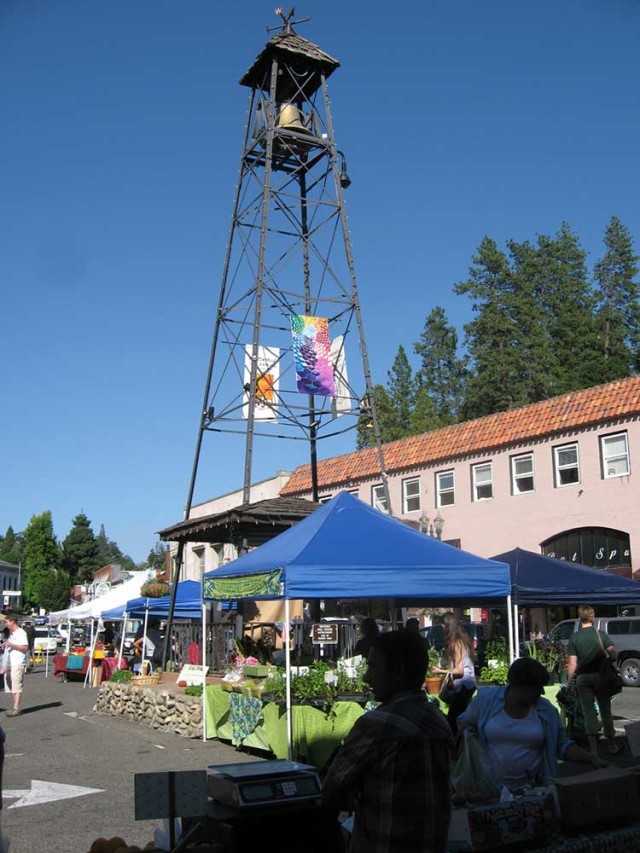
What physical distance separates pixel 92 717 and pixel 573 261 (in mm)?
44521

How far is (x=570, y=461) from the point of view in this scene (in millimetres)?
27406

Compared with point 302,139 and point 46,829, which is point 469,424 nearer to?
point 302,139

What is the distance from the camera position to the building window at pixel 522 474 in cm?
2861

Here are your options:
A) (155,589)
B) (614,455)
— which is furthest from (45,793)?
(614,455)

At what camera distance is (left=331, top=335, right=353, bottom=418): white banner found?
19.7 meters

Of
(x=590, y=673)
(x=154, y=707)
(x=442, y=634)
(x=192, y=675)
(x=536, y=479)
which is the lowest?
(x=154, y=707)

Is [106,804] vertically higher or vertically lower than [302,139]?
lower

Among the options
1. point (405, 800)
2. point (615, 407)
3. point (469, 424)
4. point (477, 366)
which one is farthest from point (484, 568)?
point (477, 366)

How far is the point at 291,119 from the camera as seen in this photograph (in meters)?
20.1

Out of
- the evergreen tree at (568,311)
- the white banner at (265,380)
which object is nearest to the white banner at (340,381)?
the white banner at (265,380)

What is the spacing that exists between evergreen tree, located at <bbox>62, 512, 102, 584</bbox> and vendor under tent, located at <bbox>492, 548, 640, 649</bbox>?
340 feet

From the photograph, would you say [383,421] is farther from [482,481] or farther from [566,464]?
[566,464]

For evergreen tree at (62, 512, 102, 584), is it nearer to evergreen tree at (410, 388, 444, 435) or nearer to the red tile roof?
evergreen tree at (410, 388, 444, 435)

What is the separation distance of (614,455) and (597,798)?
22910mm
